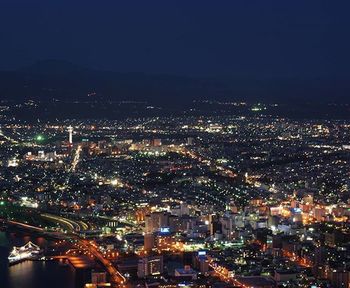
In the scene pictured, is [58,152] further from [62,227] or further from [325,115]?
[325,115]

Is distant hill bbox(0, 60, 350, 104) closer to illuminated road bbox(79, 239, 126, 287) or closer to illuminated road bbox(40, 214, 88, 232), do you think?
illuminated road bbox(40, 214, 88, 232)

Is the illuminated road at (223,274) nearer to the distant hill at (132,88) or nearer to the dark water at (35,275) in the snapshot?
the dark water at (35,275)

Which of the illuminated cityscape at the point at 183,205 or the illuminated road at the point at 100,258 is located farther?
the illuminated cityscape at the point at 183,205

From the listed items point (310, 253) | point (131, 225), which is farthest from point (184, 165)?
point (310, 253)

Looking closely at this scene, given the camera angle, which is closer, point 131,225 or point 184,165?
point 131,225

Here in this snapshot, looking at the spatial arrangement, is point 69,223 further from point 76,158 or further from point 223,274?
point 76,158

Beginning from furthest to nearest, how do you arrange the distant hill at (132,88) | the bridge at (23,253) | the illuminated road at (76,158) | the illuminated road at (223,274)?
the distant hill at (132,88)
the illuminated road at (76,158)
the bridge at (23,253)
the illuminated road at (223,274)

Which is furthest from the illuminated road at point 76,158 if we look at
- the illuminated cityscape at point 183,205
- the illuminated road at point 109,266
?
the illuminated road at point 109,266
